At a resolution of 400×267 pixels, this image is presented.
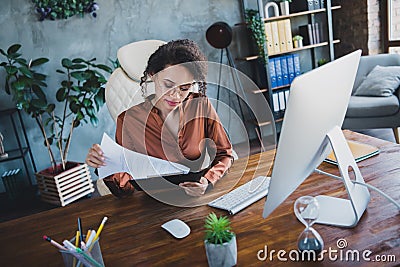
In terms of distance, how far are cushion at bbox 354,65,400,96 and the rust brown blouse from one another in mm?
2253

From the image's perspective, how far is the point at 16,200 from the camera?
3215mm

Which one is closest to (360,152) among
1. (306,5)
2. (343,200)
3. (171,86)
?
(343,200)

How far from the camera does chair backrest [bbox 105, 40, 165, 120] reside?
2.10m

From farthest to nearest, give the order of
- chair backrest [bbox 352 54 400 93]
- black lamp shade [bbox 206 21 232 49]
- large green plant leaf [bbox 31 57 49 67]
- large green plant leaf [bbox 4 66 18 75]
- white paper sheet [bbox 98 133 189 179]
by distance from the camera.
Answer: chair backrest [bbox 352 54 400 93] < black lamp shade [bbox 206 21 232 49] < large green plant leaf [bbox 31 57 49 67] < large green plant leaf [bbox 4 66 18 75] < white paper sheet [bbox 98 133 189 179]

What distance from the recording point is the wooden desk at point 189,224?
3.18 ft

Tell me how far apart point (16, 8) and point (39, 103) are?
33.4 inches

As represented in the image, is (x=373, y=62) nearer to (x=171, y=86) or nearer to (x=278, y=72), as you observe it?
(x=278, y=72)

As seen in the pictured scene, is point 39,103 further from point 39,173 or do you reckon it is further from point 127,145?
point 127,145

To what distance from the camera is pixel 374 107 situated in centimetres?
316

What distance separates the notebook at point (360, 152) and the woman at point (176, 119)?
39 centimetres

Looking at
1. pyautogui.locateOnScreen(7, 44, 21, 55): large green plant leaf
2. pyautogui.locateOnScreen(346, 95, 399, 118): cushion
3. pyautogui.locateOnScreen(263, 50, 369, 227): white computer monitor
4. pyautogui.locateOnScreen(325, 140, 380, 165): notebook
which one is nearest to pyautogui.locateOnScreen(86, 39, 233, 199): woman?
pyautogui.locateOnScreen(325, 140, 380, 165): notebook

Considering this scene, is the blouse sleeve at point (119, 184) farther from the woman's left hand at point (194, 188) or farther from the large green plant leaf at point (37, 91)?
the large green plant leaf at point (37, 91)

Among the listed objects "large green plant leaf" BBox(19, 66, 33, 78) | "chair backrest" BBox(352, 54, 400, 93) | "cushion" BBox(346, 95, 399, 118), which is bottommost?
"cushion" BBox(346, 95, 399, 118)

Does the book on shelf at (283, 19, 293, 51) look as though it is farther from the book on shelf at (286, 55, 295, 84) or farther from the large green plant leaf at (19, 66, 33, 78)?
the large green plant leaf at (19, 66, 33, 78)
